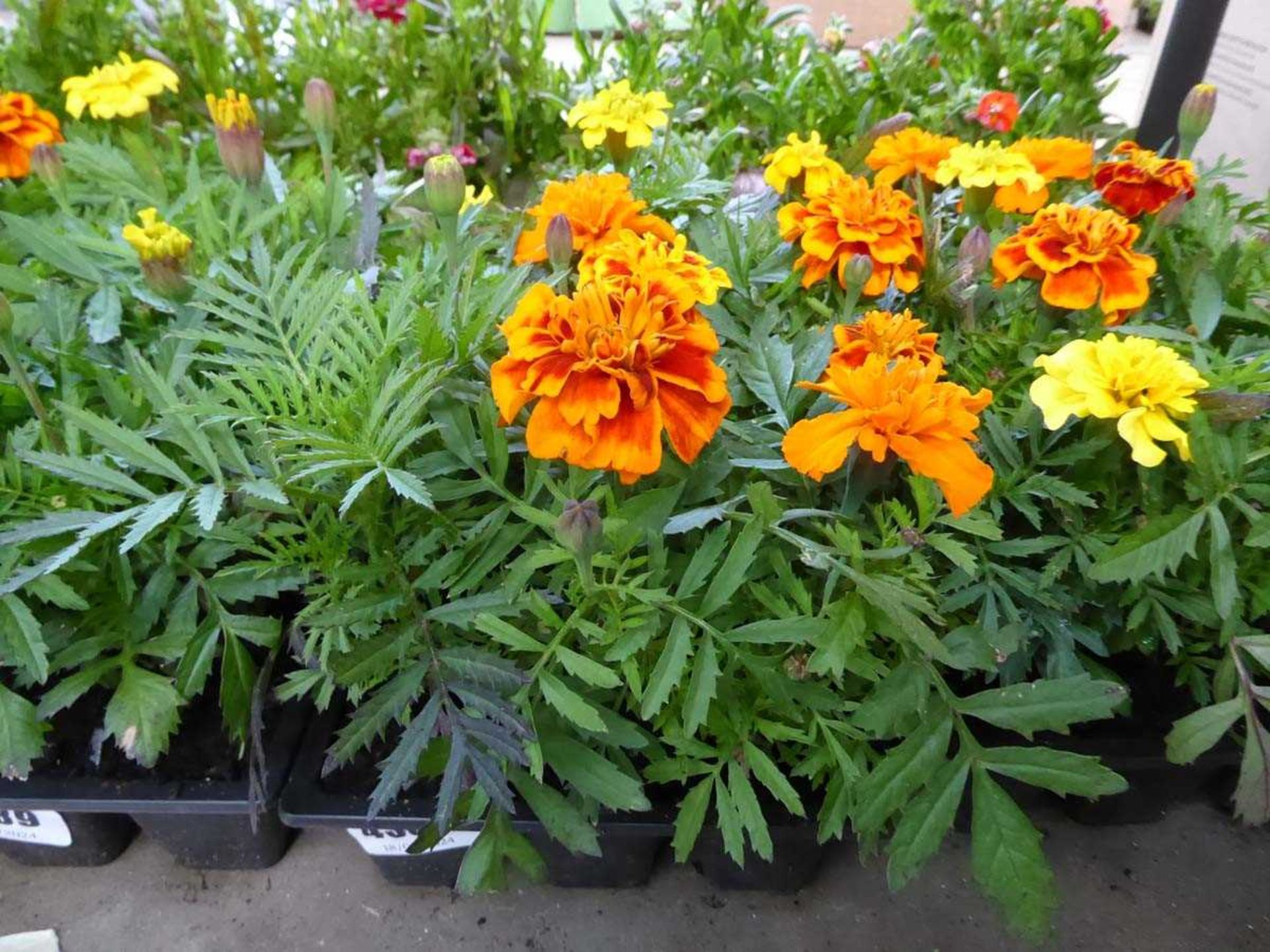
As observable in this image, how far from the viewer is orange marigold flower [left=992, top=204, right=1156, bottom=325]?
56 cm

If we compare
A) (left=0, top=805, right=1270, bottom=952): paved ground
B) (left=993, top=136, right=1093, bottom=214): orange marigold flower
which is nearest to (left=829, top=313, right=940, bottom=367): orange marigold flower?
(left=993, top=136, right=1093, bottom=214): orange marigold flower

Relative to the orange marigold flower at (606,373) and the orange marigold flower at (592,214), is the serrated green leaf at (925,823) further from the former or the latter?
the orange marigold flower at (592,214)

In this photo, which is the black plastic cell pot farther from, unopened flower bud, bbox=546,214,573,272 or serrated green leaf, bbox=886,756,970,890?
unopened flower bud, bbox=546,214,573,272

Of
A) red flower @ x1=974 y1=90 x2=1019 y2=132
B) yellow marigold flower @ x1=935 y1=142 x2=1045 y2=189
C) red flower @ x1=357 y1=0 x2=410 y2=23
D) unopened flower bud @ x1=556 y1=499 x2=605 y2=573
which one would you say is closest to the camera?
unopened flower bud @ x1=556 y1=499 x2=605 y2=573

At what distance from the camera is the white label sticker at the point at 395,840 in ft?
2.09

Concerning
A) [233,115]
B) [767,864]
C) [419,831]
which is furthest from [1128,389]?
[233,115]

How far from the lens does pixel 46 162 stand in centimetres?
67

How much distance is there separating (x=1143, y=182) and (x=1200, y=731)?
38cm

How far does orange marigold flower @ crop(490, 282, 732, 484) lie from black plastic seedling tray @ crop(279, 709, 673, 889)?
0.31 meters

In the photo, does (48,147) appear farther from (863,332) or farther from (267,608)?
(863,332)

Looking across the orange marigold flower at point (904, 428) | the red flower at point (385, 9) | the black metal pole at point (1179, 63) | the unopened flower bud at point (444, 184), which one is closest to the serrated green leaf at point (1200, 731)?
the orange marigold flower at point (904, 428)

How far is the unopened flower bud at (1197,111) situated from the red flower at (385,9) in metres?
0.93

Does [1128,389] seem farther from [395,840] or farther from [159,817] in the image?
[159,817]

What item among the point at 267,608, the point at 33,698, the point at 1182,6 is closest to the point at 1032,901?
the point at 267,608
